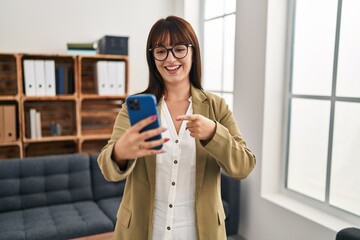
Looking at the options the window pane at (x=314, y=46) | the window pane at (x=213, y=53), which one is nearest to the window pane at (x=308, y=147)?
the window pane at (x=314, y=46)

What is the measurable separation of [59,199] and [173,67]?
2168 mm

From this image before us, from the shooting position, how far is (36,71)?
3.04 m

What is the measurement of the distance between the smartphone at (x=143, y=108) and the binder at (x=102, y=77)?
2480mm

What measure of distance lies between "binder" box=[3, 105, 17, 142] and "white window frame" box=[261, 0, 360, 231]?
2.17 meters

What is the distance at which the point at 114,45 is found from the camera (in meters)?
3.33

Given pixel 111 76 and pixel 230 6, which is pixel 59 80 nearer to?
pixel 111 76

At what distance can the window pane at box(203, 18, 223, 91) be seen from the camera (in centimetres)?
337

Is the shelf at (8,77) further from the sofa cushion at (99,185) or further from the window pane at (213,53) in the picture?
the window pane at (213,53)

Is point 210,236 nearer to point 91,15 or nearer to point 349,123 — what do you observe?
point 349,123

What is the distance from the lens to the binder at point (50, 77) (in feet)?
10.1

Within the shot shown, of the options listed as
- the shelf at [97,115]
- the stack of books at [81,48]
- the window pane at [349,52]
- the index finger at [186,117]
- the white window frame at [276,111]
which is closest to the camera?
the index finger at [186,117]

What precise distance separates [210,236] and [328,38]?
1604mm

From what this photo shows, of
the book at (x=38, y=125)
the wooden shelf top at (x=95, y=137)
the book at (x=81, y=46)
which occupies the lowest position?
the wooden shelf top at (x=95, y=137)

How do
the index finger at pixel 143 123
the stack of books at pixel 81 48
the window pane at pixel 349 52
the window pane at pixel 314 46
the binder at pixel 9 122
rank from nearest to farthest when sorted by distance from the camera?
the index finger at pixel 143 123 → the window pane at pixel 349 52 → the window pane at pixel 314 46 → the binder at pixel 9 122 → the stack of books at pixel 81 48
